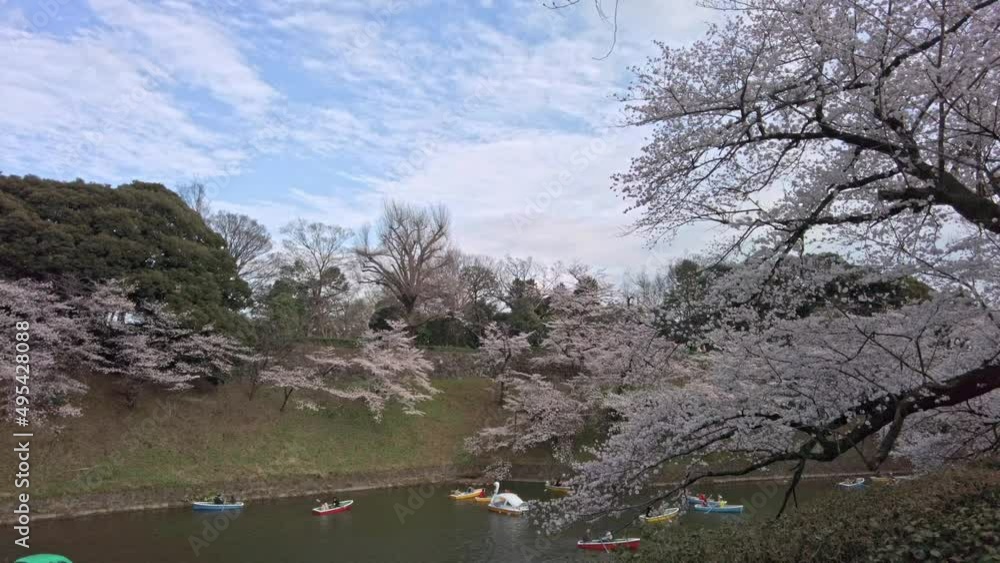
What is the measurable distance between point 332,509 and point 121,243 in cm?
966


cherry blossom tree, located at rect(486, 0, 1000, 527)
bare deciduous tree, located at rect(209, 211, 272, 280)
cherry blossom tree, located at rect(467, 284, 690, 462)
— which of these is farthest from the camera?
bare deciduous tree, located at rect(209, 211, 272, 280)

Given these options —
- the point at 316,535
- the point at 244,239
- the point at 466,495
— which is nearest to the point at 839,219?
the point at 316,535

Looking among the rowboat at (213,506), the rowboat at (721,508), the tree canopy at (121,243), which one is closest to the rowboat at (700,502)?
the rowboat at (721,508)

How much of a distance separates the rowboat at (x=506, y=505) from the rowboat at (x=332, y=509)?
356 centimetres

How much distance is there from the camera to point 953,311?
441 centimetres

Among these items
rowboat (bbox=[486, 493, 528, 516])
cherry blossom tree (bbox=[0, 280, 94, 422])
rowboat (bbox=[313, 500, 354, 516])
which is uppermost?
cherry blossom tree (bbox=[0, 280, 94, 422])

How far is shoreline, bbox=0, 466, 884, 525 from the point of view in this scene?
1299 cm

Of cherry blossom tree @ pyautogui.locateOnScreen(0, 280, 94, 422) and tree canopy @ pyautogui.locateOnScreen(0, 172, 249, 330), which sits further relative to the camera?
tree canopy @ pyautogui.locateOnScreen(0, 172, 249, 330)

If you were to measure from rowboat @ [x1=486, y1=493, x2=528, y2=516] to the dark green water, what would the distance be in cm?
28

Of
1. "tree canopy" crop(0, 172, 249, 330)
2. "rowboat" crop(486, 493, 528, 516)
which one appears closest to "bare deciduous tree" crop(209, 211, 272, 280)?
"tree canopy" crop(0, 172, 249, 330)

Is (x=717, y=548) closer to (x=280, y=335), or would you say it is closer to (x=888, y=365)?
(x=888, y=365)

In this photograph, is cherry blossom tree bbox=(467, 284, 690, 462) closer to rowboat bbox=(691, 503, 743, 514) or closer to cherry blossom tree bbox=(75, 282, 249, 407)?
rowboat bbox=(691, 503, 743, 514)

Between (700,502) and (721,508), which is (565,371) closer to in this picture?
(700,502)

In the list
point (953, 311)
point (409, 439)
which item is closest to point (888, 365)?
point (953, 311)
